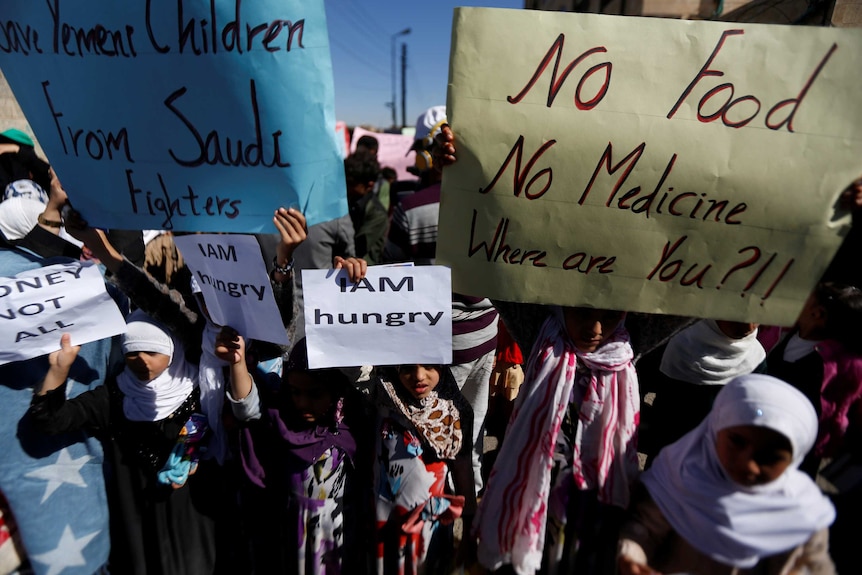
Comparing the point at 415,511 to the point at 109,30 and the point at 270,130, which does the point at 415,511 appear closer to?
the point at 270,130

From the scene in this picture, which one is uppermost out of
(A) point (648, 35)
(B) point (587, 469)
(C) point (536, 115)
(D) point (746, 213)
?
(A) point (648, 35)

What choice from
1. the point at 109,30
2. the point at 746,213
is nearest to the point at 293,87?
the point at 109,30

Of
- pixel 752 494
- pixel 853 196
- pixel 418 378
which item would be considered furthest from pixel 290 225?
pixel 853 196

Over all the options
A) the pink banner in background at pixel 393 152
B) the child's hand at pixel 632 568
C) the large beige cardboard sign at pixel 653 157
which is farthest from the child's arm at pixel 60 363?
the pink banner in background at pixel 393 152

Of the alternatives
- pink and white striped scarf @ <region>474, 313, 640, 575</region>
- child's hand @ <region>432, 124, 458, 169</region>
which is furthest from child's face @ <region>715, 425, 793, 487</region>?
child's hand @ <region>432, 124, 458, 169</region>

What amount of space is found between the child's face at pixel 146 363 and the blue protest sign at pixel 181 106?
478mm

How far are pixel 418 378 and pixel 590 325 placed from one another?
0.64 m

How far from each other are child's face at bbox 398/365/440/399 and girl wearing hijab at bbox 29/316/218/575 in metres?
0.85

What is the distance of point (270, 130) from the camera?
1.52 metres

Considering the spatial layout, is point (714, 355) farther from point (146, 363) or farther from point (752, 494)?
point (146, 363)

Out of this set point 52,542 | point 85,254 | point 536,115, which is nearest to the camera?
point 536,115

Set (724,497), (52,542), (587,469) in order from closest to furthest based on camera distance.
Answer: (724,497)
(587,469)
(52,542)

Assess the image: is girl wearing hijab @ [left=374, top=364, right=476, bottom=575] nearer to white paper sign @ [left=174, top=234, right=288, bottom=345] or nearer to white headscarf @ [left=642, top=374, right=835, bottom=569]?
white paper sign @ [left=174, top=234, right=288, bottom=345]

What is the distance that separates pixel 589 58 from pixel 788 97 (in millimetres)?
570
